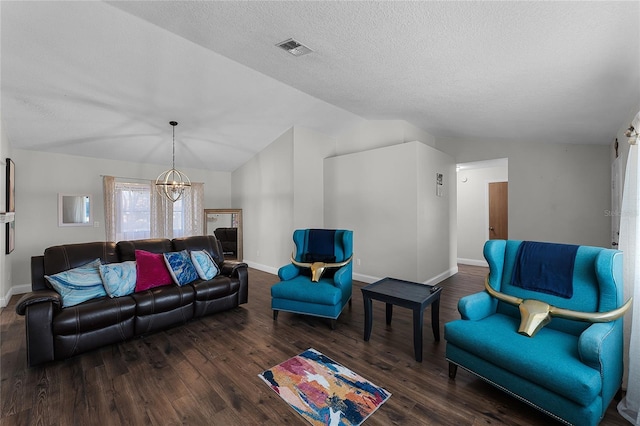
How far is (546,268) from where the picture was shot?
7.13 feet

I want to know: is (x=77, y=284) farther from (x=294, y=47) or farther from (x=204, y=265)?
(x=294, y=47)

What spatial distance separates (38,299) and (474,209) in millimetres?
7580

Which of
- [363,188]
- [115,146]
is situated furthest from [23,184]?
[363,188]

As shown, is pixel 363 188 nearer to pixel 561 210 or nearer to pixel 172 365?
pixel 561 210

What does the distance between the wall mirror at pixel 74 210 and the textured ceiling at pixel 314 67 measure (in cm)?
83

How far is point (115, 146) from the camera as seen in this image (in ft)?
15.9

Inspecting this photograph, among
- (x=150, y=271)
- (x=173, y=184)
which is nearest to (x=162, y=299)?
(x=150, y=271)

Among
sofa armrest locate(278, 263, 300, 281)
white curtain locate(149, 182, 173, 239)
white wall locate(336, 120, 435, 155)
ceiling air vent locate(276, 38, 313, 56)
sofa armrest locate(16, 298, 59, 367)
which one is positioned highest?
ceiling air vent locate(276, 38, 313, 56)

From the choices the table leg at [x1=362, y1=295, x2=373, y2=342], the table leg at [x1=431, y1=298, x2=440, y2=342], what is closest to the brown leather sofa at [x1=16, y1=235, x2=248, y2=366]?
the table leg at [x1=362, y1=295, x2=373, y2=342]

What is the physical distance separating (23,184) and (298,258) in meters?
4.65

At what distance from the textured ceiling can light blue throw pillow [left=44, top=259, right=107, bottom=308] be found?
2107 mm

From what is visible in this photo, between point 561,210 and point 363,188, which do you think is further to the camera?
point 363,188

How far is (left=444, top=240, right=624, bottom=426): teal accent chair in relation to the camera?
5.11 feet

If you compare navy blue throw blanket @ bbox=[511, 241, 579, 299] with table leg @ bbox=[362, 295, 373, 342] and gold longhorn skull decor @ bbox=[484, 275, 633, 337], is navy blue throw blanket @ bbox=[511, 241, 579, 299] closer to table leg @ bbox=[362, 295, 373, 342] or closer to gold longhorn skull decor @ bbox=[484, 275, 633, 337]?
gold longhorn skull decor @ bbox=[484, 275, 633, 337]
